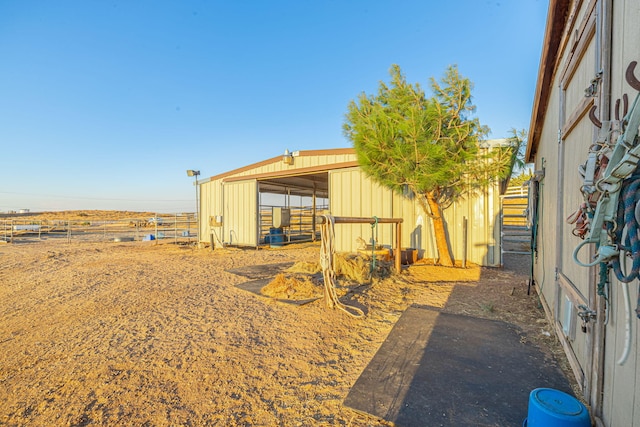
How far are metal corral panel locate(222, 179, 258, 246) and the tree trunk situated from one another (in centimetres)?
631

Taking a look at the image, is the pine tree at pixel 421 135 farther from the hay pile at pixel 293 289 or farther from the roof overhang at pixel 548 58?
the hay pile at pixel 293 289

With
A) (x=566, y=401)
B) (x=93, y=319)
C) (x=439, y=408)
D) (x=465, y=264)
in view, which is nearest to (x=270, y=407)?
(x=439, y=408)

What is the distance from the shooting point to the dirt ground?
1.88 m

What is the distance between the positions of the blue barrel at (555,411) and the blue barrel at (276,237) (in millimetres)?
9995

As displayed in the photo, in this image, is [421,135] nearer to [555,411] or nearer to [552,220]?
[552,220]

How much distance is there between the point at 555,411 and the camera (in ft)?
4.53

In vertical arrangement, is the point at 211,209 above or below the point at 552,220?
above

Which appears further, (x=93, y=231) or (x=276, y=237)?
(x=93, y=231)

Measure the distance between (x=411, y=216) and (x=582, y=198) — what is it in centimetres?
534

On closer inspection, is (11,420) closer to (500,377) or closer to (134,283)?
(500,377)

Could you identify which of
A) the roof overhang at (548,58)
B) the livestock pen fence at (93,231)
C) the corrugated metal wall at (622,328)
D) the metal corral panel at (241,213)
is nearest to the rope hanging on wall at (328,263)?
the corrugated metal wall at (622,328)

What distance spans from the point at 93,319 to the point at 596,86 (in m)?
5.13

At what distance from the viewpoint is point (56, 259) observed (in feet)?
26.3

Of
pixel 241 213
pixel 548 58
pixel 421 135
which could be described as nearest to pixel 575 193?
pixel 548 58
